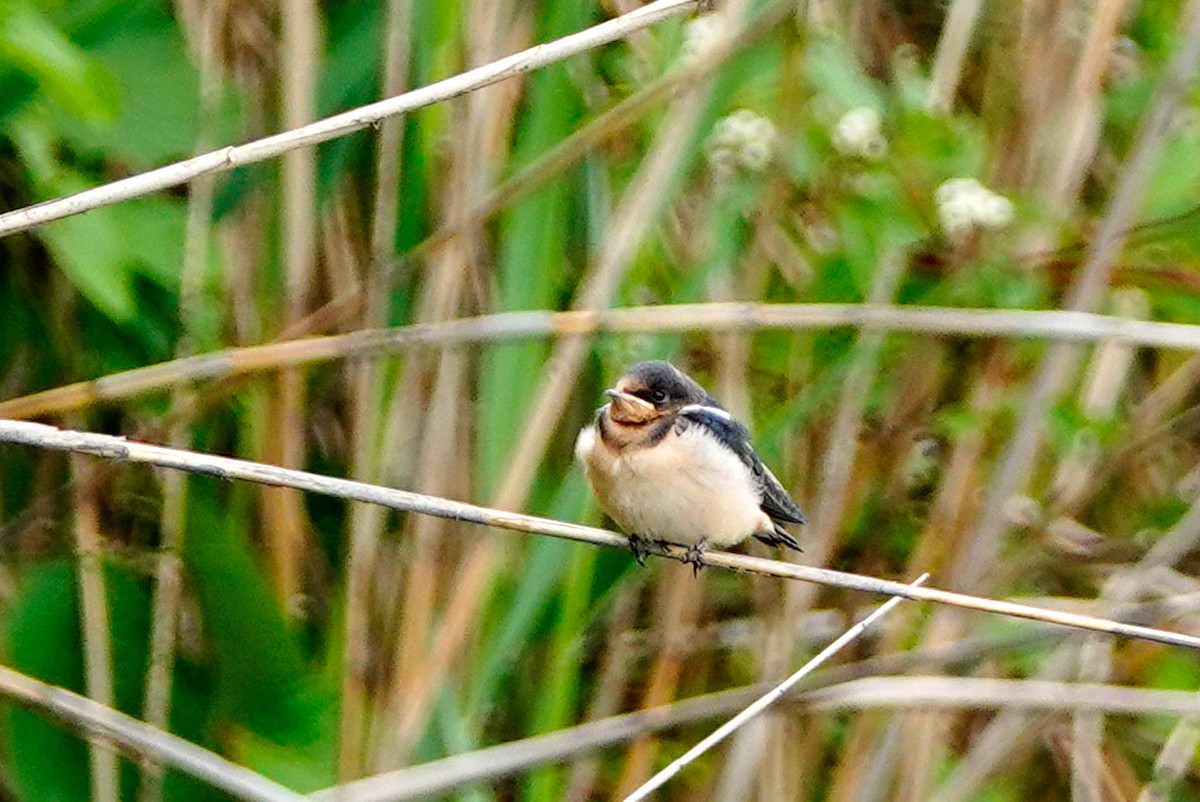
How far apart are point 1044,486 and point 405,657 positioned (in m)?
1.03

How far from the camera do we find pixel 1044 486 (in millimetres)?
2441

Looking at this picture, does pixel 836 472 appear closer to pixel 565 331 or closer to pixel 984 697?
pixel 984 697

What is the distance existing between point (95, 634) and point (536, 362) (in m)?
0.61

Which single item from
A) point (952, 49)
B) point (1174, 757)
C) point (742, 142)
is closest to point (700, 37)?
point (742, 142)

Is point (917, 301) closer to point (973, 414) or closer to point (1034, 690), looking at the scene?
point (973, 414)

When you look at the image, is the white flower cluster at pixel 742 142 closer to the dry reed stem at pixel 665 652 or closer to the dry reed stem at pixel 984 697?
the dry reed stem at pixel 665 652

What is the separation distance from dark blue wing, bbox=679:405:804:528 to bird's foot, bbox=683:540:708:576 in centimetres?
10

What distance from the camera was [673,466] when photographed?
80.0 inches

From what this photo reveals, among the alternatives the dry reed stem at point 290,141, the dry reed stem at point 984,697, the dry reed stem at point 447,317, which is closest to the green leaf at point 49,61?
the dry reed stem at point 290,141

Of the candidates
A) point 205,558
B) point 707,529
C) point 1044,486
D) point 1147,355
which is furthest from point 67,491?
point 1147,355

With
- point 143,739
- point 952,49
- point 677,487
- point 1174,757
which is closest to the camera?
point 143,739

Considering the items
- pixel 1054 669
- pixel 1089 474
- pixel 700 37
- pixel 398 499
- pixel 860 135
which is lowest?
pixel 398 499

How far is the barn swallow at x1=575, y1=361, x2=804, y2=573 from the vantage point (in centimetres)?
198

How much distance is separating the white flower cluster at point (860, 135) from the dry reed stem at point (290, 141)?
1.25ft
